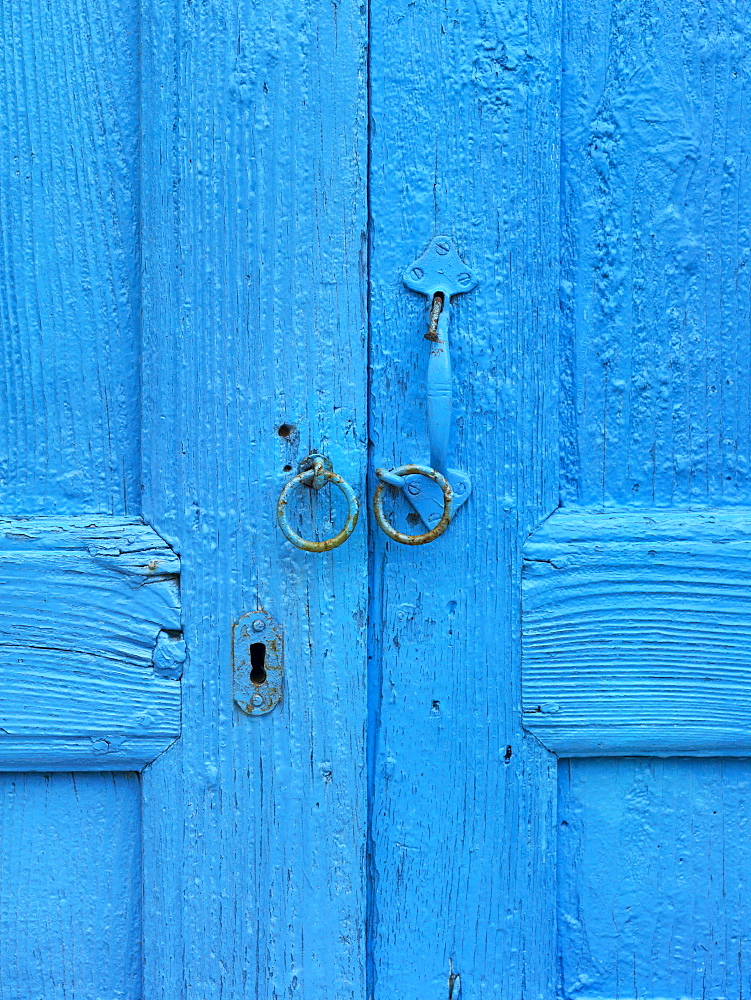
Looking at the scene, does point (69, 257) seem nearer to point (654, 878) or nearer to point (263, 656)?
point (263, 656)

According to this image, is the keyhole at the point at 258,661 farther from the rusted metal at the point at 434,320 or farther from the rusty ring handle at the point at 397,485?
the rusted metal at the point at 434,320

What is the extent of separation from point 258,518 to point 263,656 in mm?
124

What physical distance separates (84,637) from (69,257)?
0.34 metres

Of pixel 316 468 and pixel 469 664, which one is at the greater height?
pixel 316 468

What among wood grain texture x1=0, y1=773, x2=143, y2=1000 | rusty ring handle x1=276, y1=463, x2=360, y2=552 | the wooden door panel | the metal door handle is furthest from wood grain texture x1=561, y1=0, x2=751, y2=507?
wood grain texture x1=0, y1=773, x2=143, y2=1000

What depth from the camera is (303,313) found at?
2.40ft

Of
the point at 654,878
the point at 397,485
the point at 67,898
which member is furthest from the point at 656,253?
the point at 67,898

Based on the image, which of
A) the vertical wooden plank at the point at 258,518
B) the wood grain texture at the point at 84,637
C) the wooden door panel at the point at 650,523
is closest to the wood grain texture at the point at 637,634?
the wooden door panel at the point at 650,523

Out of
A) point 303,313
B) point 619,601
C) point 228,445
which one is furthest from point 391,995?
point 303,313

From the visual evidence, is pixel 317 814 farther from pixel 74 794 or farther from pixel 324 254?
pixel 324 254

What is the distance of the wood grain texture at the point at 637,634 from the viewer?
0.75 meters

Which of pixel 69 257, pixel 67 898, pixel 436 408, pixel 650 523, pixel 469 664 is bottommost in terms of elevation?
pixel 67 898

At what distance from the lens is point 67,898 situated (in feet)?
2.48

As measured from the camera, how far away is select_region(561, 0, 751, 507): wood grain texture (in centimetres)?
74
